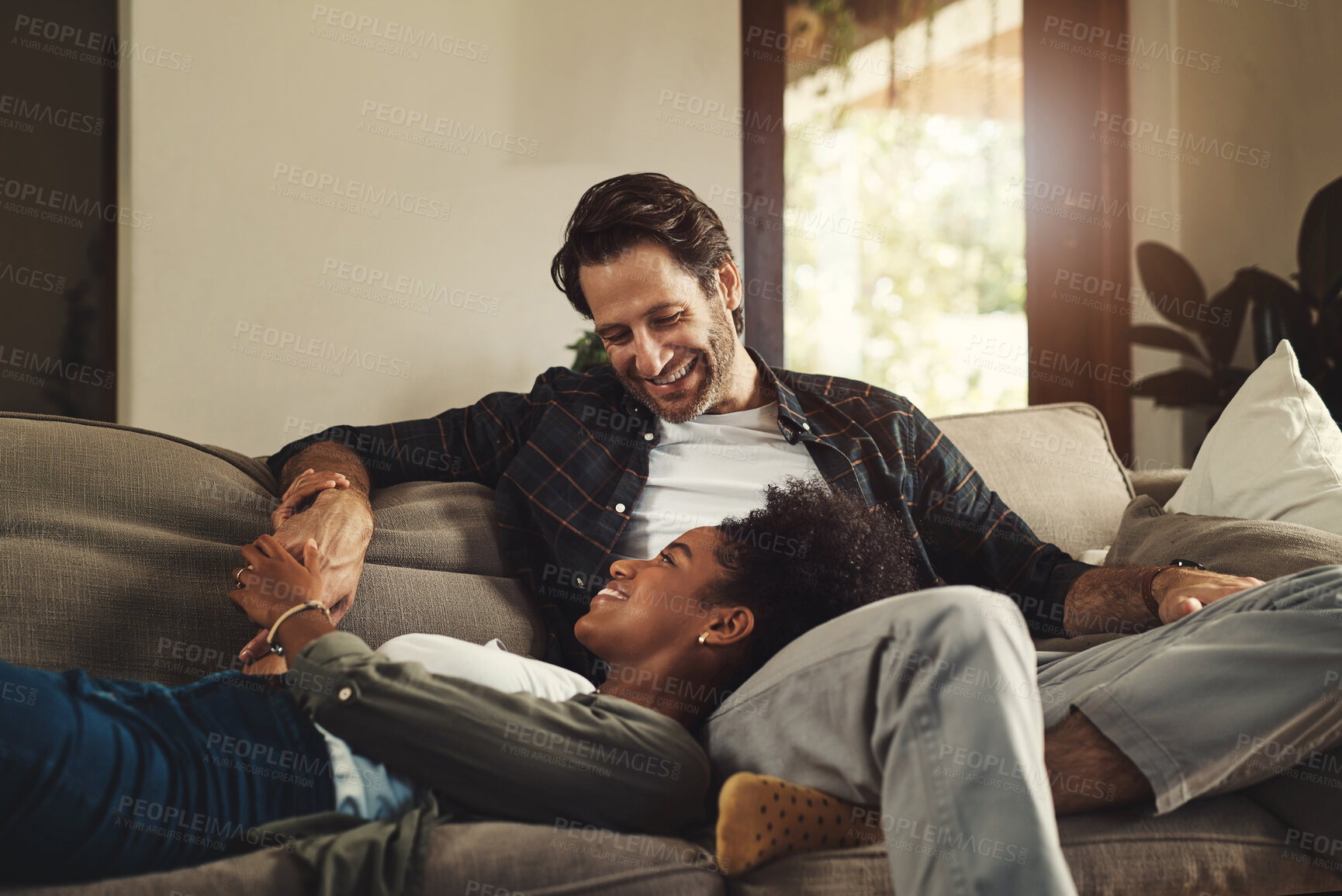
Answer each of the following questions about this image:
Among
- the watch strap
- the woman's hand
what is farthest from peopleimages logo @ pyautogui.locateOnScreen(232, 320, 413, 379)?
the watch strap

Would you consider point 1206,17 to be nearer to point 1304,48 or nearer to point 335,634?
point 1304,48

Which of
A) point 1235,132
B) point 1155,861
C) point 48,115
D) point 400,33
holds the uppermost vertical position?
point 400,33

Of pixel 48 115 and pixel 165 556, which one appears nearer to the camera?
pixel 165 556

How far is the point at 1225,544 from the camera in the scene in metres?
1.47

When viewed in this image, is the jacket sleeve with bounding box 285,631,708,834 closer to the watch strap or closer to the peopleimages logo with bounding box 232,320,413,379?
the watch strap

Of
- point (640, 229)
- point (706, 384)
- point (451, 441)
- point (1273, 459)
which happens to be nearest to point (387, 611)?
point (451, 441)

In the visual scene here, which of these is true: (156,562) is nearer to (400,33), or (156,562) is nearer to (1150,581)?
(1150,581)

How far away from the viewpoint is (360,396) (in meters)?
2.51

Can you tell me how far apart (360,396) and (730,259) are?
3.79 feet

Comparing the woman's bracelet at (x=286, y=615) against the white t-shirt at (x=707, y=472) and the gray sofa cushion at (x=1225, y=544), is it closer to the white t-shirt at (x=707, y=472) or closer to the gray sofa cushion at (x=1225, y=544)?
the white t-shirt at (x=707, y=472)

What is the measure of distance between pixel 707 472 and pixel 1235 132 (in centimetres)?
239

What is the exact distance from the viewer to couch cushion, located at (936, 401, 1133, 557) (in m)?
1.96

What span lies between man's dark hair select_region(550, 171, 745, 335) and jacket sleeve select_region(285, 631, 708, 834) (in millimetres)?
901

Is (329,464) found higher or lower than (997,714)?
higher
